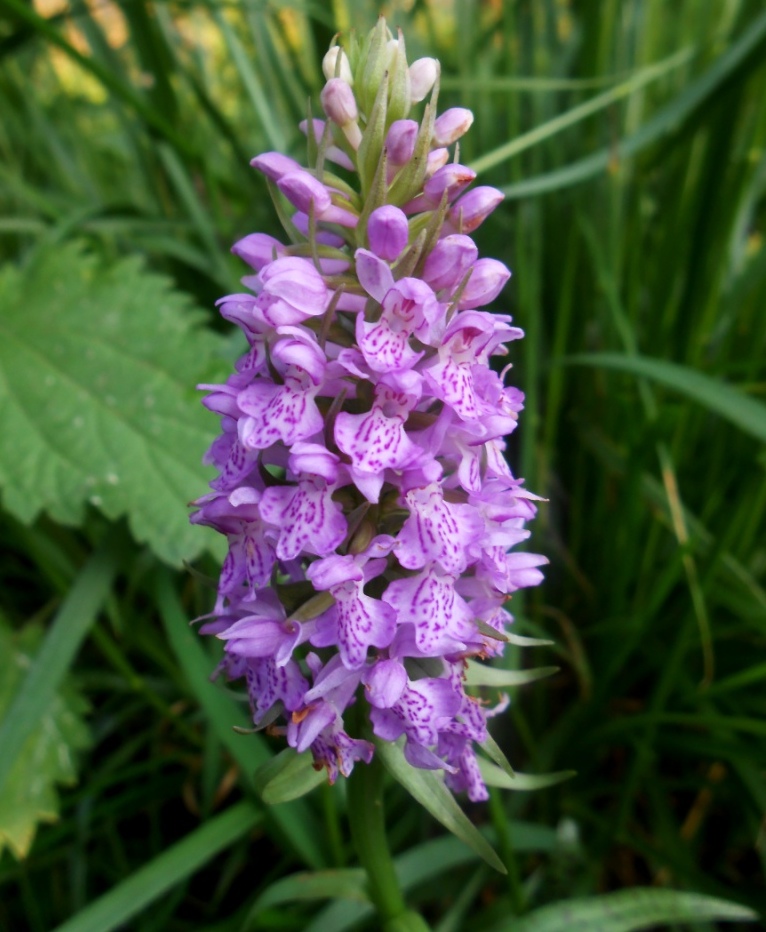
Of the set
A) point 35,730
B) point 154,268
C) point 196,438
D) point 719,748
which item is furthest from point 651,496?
point 154,268

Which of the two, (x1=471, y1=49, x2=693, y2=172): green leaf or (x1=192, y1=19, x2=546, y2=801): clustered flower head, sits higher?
(x1=471, y1=49, x2=693, y2=172): green leaf

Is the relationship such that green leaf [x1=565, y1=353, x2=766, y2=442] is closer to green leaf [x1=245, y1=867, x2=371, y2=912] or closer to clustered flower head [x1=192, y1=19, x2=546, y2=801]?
clustered flower head [x1=192, y1=19, x2=546, y2=801]

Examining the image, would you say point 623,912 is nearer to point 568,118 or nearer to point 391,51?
point 391,51

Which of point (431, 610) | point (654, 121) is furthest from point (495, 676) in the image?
point (654, 121)

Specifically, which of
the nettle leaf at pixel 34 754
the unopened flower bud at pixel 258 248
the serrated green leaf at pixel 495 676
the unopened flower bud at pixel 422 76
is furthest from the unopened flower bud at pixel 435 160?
the nettle leaf at pixel 34 754

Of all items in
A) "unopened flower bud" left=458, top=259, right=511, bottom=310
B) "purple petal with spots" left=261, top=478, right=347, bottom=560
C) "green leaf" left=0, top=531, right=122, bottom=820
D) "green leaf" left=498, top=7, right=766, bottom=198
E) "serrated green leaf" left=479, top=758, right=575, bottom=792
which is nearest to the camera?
"purple petal with spots" left=261, top=478, right=347, bottom=560

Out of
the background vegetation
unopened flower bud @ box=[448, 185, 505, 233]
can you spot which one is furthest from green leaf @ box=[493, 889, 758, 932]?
unopened flower bud @ box=[448, 185, 505, 233]
